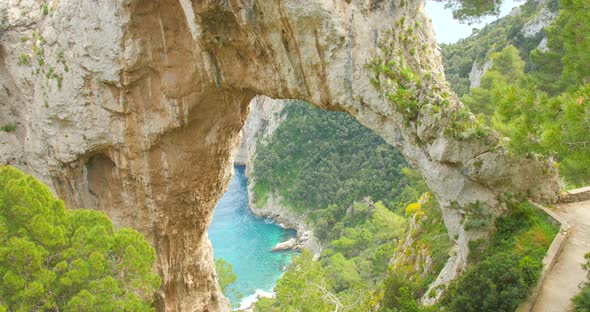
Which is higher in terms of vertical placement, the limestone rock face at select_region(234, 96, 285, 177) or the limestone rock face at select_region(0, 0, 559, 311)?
the limestone rock face at select_region(0, 0, 559, 311)

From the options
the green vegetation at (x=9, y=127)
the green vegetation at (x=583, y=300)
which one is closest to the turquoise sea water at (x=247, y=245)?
the green vegetation at (x=9, y=127)

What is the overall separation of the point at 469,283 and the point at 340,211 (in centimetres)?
3296

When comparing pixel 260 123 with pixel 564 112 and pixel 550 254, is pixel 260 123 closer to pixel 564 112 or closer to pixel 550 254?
pixel 550 254

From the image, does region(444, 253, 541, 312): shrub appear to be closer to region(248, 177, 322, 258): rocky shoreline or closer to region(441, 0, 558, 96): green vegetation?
region(441, 0, 558, 96): green vegetation

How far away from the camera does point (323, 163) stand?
45031mm

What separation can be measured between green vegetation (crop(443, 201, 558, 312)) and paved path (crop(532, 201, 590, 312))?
295 mm

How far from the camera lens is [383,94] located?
28.4 ft

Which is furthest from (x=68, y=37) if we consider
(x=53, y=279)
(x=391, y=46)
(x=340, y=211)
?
(x=340, y=211)

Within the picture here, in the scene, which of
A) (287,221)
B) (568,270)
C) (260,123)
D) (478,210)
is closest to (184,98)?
(478,210)

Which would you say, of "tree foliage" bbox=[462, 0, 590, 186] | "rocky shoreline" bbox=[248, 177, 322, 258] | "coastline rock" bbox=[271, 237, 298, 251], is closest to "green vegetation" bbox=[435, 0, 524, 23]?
"tree foliage" bbox=[462, 0, 590, 186]

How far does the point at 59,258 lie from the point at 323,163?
38860mm

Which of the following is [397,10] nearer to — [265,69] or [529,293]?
[265,69]

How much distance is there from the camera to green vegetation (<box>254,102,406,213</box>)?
130 feet

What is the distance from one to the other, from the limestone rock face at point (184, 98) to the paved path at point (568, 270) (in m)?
0.73
